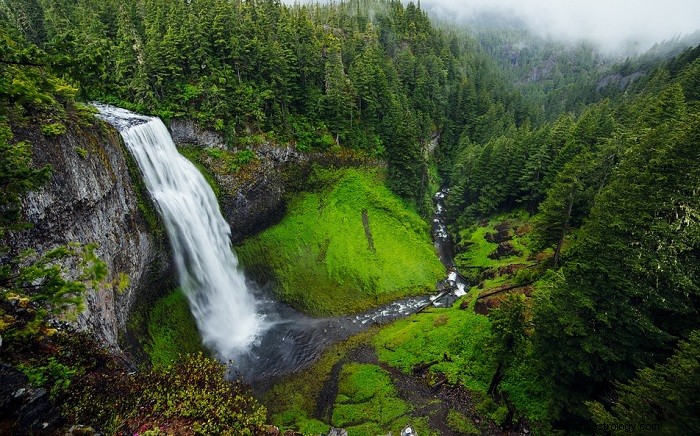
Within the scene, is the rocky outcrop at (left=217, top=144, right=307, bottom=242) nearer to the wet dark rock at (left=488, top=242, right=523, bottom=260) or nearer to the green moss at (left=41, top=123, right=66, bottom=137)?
the green moss at (left=41, top=123, right=66, bottom=137)

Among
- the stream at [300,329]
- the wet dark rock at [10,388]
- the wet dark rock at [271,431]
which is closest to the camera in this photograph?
the wet dark rock at [10,388]

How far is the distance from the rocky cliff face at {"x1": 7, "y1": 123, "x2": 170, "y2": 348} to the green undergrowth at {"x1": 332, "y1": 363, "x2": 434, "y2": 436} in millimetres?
17081

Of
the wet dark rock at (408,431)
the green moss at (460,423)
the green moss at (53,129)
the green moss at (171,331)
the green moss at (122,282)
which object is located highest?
the green moss at (53,129)

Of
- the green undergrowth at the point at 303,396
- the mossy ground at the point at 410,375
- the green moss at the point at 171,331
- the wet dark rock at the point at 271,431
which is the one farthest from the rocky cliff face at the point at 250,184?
the wet dark rock at the point at 271,431

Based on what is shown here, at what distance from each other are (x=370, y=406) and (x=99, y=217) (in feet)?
79.9

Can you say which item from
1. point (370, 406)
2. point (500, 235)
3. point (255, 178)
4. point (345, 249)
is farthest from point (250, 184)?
point (500, 235)

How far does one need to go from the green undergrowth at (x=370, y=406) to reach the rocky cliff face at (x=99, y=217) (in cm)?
1708

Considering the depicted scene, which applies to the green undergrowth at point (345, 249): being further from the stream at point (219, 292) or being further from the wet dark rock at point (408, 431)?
the wet dark rock at point (408, 431)

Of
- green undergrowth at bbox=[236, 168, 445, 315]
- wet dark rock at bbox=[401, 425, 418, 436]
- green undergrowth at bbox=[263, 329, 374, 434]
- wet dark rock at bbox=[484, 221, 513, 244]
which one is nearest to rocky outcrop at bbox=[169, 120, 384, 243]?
green undergrowth at bbox=[236, 168, 445, 315]

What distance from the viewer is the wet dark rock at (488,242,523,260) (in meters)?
46.5

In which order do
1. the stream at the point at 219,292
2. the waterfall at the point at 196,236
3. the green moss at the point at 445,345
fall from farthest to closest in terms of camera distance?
the stream at the point at 219,292 → the waterfall at the point at 196,236 → the green moss at the point at 445,345

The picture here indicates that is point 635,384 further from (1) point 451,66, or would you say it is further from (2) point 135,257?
(1) point 451,66

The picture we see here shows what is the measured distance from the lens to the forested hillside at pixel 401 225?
40.6 ft

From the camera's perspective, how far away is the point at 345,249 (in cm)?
4781
